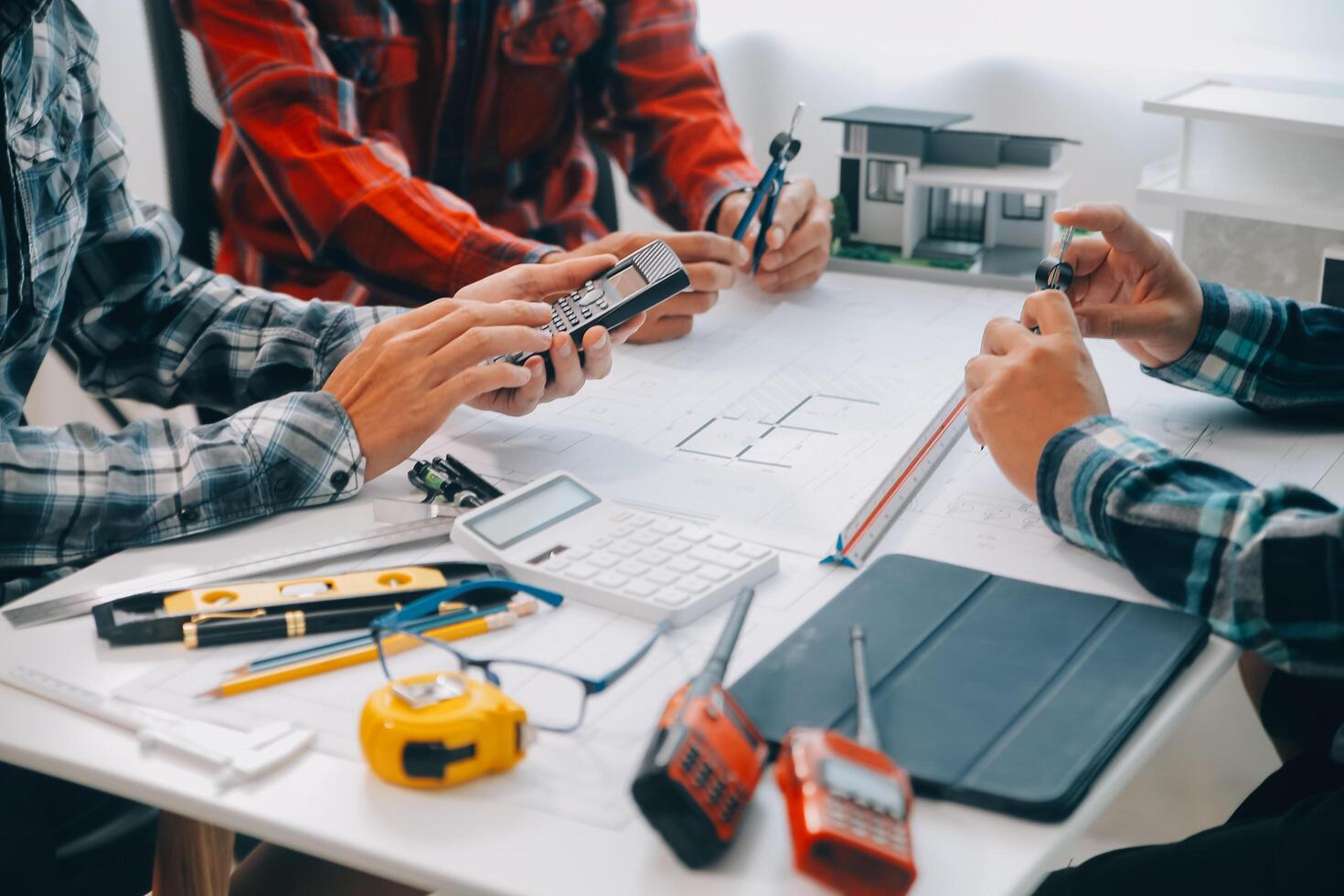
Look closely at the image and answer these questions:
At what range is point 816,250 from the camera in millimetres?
1412

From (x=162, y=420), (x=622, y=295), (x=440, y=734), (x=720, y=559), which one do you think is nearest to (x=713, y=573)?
(x=720, y=559)

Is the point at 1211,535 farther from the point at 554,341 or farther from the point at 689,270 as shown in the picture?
the point at 689,270

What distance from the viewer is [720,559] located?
832mm

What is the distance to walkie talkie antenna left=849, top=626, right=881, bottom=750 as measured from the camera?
63cm

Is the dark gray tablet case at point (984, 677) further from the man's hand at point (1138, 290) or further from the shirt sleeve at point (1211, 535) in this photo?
the man's hand at point (1138, 290)

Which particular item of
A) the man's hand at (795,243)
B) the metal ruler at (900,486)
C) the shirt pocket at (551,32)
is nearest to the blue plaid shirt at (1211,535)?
the metal ruler at (900,486)

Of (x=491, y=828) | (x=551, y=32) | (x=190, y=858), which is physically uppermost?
(x=551, y=32)

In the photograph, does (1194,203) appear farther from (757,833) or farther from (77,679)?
(77,679)

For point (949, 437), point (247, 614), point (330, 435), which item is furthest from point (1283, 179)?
point (247, 614)

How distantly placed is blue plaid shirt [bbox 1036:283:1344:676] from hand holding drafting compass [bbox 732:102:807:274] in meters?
0.57

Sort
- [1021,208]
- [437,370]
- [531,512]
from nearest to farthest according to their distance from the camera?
[531,512] → [437,370] → [1021,208]

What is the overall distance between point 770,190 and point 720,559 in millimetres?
657

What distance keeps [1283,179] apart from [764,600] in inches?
38.0

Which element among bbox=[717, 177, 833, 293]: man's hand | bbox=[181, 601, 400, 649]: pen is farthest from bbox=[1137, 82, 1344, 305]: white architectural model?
bbox=[181, 601, 400, 649]: pen
